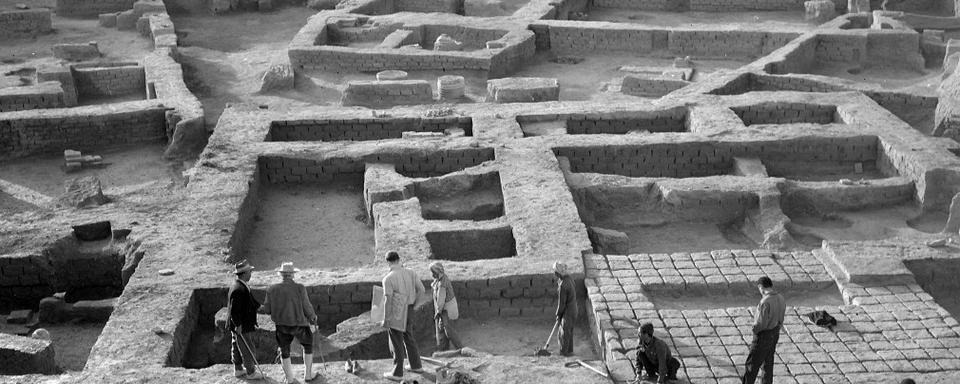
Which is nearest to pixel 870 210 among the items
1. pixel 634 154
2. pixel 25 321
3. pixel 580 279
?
pixel 634 154

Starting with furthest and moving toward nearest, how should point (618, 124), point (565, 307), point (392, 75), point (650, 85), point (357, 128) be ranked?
point (392, 75) < point (650, 85) < point (618, 124) < point (357, 128) < point (565, 307)

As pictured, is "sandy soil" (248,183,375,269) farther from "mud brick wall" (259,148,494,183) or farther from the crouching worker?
the crouching worker

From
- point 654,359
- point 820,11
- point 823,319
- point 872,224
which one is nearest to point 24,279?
point 654,359

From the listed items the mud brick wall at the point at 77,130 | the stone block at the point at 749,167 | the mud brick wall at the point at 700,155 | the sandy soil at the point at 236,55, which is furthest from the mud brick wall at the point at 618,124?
the mud brick wall at the point at 77,130

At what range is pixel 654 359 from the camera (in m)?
8.64

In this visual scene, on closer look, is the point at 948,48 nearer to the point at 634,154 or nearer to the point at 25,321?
the point at 634,154

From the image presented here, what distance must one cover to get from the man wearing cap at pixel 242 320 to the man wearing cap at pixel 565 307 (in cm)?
229

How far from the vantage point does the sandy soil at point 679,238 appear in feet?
40.2

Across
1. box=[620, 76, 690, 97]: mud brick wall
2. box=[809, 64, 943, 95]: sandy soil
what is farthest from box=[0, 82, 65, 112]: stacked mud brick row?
box=[809, 64, 943, 95]: sandy soil

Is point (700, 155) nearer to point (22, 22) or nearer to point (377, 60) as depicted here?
point (377, 60)

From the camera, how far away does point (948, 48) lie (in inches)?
728

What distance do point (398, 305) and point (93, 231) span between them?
184 inches

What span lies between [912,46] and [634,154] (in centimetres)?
755

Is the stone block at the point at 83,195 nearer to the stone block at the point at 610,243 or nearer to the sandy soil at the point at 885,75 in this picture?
the stone block at the point at 610,243
